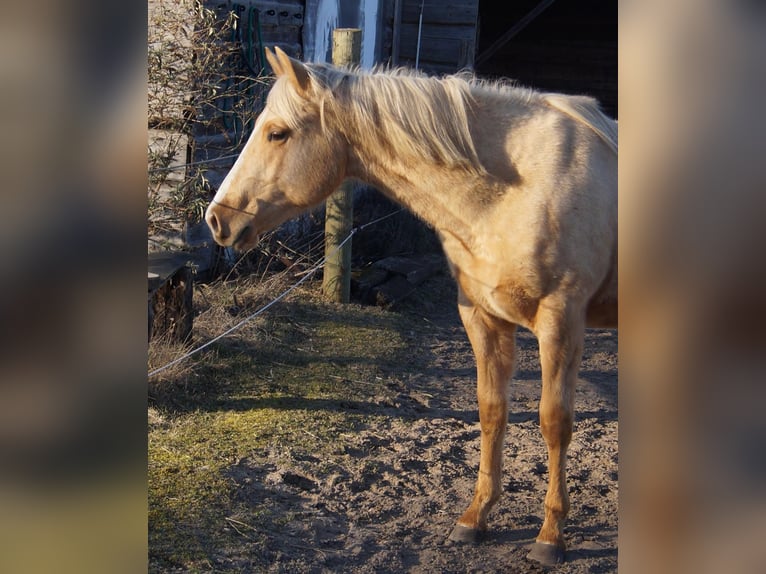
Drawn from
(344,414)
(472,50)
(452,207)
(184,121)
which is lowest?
(344,414)

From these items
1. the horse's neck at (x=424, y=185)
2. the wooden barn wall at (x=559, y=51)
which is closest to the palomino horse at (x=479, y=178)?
the horse's neck at (x=424, y=185)

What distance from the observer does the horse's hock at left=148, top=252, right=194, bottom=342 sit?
4633 mm

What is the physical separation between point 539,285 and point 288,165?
1005 millimetres

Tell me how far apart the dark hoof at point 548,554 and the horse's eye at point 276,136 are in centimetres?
183

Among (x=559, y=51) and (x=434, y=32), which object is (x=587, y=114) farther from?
(x=559, y=51)

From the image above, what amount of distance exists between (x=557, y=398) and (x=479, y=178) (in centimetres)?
85

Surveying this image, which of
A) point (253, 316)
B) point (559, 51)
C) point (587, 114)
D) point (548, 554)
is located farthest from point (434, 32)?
point (548, 554)

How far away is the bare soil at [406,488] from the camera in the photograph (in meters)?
3.07

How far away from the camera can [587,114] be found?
9.82ft

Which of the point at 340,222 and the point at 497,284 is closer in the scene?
the point at 497,284

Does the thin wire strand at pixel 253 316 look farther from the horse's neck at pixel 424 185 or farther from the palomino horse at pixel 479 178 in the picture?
the horse's neck at pixel 424 185
